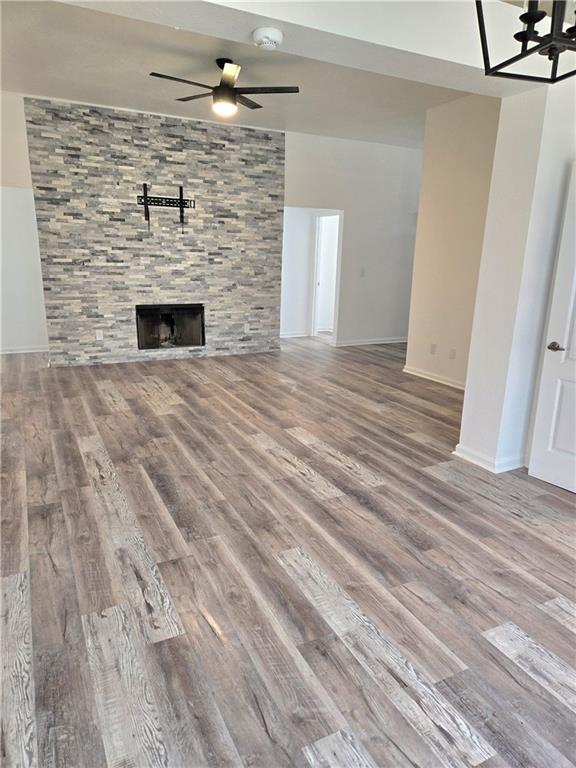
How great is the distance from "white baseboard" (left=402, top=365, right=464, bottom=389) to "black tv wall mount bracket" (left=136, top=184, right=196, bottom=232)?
361 cm

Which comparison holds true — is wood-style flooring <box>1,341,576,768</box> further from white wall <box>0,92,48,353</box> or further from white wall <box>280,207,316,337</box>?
white wall <box>280,207,316,337</box>

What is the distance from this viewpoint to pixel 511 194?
3168mm

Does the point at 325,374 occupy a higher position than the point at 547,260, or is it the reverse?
the point at 547,260

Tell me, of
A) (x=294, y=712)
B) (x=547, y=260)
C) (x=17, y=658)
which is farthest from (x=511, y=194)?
(x=17, y=658)

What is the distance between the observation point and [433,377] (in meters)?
6.17

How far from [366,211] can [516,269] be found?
4.90 m

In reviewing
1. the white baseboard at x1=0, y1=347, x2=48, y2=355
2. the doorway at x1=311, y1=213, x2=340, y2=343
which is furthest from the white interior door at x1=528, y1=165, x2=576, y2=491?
the white baseboard at x1=0, y1=347, x2=48, y2=355

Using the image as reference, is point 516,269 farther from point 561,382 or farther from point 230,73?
point 230,73

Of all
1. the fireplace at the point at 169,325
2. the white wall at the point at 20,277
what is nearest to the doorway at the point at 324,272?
the fireplace at the point at 169,325

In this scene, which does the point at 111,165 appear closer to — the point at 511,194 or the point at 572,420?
the point at 511,194

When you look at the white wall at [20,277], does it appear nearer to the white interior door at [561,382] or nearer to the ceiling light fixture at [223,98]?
the ceiling light fixture at [223,98]

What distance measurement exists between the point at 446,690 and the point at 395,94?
5207 mm

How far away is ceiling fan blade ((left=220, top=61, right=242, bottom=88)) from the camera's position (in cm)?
389

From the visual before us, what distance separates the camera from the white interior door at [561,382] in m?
3.06
